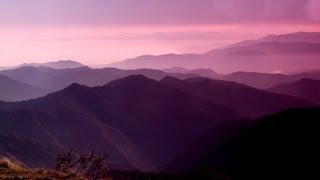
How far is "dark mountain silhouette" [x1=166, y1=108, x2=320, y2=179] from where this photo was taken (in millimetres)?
144375

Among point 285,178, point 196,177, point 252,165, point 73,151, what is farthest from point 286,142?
point 73,151

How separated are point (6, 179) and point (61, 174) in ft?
6.84

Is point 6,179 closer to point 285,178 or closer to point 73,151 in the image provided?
point 73,151

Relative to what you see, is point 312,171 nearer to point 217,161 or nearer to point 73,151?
point 217,161

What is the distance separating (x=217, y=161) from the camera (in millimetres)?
194500

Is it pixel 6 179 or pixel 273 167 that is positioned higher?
pixel 6 179

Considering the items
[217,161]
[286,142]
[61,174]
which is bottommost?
[217,161]

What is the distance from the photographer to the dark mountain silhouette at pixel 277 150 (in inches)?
5684

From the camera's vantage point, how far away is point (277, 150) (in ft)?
530

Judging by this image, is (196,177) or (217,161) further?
(217,161)

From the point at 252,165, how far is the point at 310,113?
3143cm

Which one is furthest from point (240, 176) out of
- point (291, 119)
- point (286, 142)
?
point (291, 119)

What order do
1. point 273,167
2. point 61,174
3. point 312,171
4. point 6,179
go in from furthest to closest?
point 273,167, point 312,171, point 61,174, point 6,179

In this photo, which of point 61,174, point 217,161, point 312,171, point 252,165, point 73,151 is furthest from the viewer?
point 217,161
